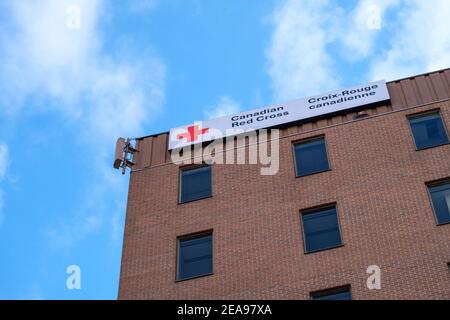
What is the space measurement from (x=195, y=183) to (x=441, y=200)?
9.24 metres

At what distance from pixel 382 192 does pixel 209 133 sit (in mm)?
7844

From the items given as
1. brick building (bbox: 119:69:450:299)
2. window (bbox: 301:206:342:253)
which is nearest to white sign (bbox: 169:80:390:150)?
brick building (bbox: 119:69:450:299)

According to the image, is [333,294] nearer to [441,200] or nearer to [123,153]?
[441,200]

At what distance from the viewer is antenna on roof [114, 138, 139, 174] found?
102 ft


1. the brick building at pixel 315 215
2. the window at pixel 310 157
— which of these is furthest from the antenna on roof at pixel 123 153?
the window at pixel 310 157

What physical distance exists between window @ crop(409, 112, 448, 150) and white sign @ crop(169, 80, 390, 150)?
156 cm

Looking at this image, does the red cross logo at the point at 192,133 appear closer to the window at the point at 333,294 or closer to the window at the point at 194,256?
the window at the point at 194,256

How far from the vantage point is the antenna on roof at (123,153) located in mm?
30953

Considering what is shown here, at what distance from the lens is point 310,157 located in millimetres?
28609

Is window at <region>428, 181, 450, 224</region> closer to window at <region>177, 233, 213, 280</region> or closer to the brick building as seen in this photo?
the brick building

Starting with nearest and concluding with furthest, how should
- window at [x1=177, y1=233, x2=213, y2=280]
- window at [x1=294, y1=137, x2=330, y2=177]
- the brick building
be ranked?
1. the brick building
2. window at [x1=177, y1=233, x2=213, y2=280]
3. window at [x1=294, y1=137, x2=330, y2=177]

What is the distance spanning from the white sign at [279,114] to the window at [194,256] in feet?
15.7

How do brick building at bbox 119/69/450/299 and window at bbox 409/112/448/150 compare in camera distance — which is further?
window at bbox 409/112/448/150
